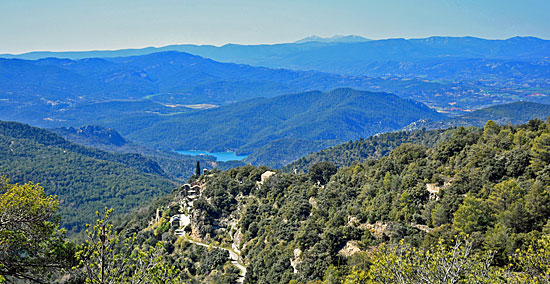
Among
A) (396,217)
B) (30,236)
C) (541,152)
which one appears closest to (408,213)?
(396,217)

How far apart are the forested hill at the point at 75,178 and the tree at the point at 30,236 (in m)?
90.2

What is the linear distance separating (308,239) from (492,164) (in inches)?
591

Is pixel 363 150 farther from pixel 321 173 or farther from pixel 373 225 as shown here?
pixel 373 225

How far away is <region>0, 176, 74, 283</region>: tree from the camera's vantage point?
12875mm

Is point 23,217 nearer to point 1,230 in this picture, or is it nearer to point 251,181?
point 1,230

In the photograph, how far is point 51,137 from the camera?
16475 cm

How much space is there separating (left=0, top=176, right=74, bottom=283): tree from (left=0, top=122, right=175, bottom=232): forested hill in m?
90.2

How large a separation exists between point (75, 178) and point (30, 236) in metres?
122

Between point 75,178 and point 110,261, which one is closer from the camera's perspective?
point 110,261

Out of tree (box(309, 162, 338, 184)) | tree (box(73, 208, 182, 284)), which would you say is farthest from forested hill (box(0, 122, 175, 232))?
tree (box(73, 208, 182, 284))

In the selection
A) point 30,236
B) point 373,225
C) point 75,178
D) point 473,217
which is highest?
point 30,236

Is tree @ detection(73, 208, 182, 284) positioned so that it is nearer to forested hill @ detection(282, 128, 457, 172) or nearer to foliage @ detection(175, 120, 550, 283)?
foliage @ detection(175, 120, 550, 283)

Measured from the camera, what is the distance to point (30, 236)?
1362 cm

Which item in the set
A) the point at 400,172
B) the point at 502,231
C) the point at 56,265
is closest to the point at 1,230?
the point at 56,265
